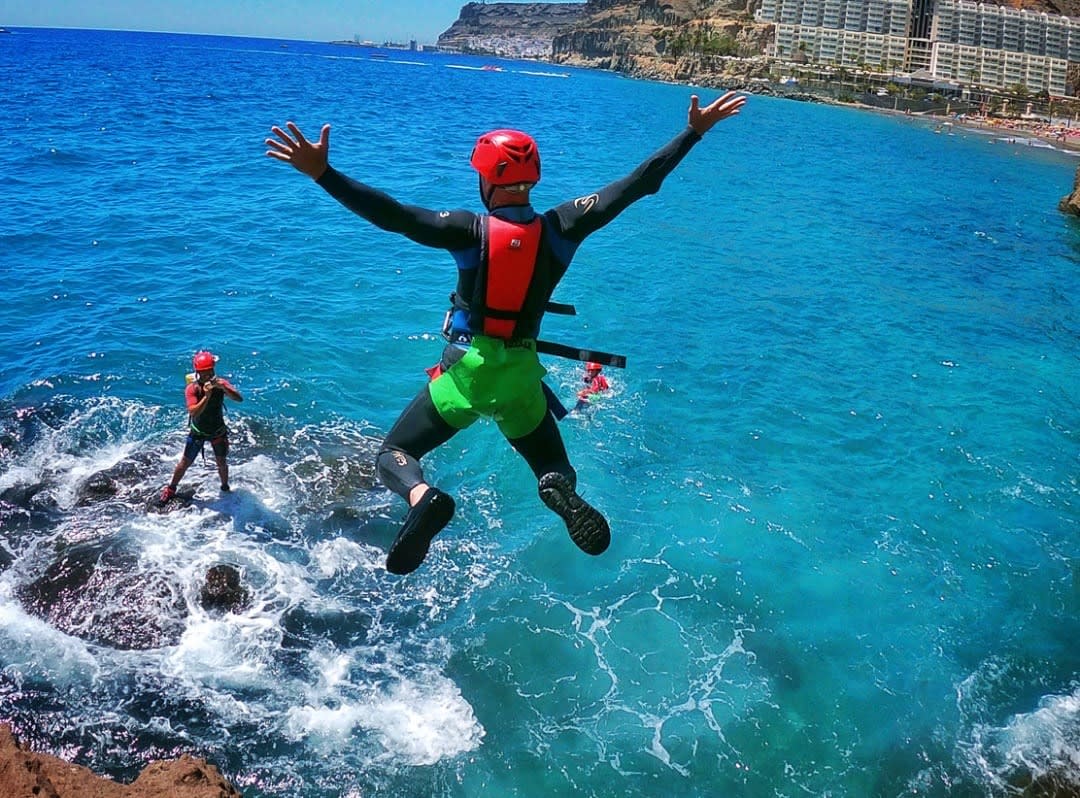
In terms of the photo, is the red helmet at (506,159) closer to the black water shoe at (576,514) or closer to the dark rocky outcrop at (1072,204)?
the black water shoe at (576,514)

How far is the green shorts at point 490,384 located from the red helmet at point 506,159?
93 centimetres

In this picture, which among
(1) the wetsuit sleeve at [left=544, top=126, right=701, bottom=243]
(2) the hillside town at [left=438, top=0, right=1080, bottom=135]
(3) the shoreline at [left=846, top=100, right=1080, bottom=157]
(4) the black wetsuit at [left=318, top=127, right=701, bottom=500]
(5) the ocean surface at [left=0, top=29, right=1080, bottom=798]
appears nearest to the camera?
(4) the black wetsuit at [left=318, top=127, right=701, bottom=500]

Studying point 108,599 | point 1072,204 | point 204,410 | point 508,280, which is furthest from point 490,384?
point 1072,204

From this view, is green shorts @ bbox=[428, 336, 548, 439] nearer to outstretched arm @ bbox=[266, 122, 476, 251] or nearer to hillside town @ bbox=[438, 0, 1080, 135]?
outstretched arm @ bbox=[266, 122, 476, 251]

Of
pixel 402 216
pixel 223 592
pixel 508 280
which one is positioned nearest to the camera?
pixel 402 216

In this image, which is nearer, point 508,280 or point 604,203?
point 508,280

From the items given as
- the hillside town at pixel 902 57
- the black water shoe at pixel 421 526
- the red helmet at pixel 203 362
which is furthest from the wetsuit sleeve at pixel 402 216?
the hillside town at pixel 902 57

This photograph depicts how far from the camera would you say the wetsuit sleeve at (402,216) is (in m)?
4.28

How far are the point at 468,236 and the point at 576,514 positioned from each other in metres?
1.72

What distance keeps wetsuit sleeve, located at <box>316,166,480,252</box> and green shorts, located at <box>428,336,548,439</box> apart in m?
0.63

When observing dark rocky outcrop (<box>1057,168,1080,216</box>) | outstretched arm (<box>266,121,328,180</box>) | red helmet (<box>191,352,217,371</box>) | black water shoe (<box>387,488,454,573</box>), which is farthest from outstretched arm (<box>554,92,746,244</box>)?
dark rocky outcrop (<box>1057,168,1080,216</box>)

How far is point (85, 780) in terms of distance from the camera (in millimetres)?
5410

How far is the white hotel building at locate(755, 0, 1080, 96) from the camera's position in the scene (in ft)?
470

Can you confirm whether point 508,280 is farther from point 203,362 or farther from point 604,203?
point 203,362
